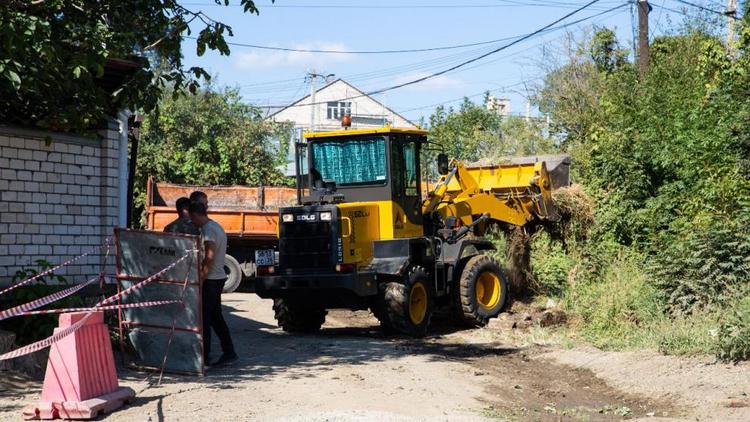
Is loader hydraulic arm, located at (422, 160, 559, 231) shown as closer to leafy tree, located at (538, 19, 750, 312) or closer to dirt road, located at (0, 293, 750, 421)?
leafy tree, located at (538, 19, 750, 312)

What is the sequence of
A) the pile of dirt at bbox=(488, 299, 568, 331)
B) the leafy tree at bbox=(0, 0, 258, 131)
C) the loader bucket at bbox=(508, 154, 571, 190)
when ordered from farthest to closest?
the loader bucket at bbox=(508, 154, 571, 190)
the pile of dirt at bbox=(488, 299, 568, 331)
the leafy tree at bbox=(0, 0, 258, 131)

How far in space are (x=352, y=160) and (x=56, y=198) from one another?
15.2 feet

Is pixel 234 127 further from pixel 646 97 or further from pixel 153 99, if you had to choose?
pixel 153 99

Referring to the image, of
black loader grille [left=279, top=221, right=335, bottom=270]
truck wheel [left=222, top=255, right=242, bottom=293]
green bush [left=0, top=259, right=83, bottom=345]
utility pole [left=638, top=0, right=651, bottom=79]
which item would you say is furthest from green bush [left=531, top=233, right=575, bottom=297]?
green bush [left=0, top=259, right=83, bottom=345]

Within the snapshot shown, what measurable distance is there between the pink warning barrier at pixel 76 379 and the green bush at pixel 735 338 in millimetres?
6225

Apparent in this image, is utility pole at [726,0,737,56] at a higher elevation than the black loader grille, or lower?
higher

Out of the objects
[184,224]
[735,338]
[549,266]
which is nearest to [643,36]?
[549,266]

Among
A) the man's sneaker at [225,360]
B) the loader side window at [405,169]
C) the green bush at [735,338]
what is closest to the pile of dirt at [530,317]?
the loader side window at [405,169]

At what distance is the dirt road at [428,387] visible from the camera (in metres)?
8.50

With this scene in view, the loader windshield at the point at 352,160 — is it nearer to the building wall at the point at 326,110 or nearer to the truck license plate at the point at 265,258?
the truck license plate at the point at 265,258

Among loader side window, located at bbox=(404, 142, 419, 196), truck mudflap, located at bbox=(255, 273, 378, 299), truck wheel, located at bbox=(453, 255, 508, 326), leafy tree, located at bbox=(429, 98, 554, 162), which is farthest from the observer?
leafy tree, located at bbox=(429, 98, 554, 162)

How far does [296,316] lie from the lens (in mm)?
15180

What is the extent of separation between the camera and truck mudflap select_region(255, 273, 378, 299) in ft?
45.4

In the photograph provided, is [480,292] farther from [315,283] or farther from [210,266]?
[210,266]
